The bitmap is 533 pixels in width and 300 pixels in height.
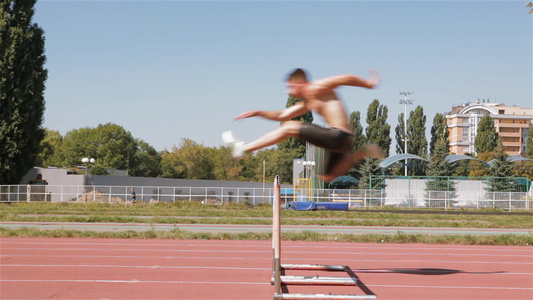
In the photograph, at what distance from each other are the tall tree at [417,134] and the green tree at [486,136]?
9480mm

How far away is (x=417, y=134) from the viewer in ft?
204

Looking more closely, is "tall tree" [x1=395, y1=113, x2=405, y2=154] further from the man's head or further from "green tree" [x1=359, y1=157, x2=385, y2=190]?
the man's head

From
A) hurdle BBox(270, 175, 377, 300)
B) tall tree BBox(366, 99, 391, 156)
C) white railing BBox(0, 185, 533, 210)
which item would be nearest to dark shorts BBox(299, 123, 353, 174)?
A: hurdle BBox(270, 175, 377, 300)

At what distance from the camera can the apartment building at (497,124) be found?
90.0 metres

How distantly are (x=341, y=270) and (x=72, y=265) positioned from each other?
4.07 metres

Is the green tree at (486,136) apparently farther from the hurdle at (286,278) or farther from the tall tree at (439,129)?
the hurdle at (286,278)

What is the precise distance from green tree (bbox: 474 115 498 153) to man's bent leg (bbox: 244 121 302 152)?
6648cm

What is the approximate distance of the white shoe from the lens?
17.7 ft

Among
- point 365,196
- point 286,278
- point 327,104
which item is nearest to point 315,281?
point 286,278

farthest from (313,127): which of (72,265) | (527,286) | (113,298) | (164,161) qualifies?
(164,161)

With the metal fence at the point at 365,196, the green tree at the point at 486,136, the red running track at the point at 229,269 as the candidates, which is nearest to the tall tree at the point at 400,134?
the green tree at the point at 486,136

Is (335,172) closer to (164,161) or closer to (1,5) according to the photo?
(1,5)

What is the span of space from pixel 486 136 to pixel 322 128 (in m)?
66.5

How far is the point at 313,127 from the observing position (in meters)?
5.31
